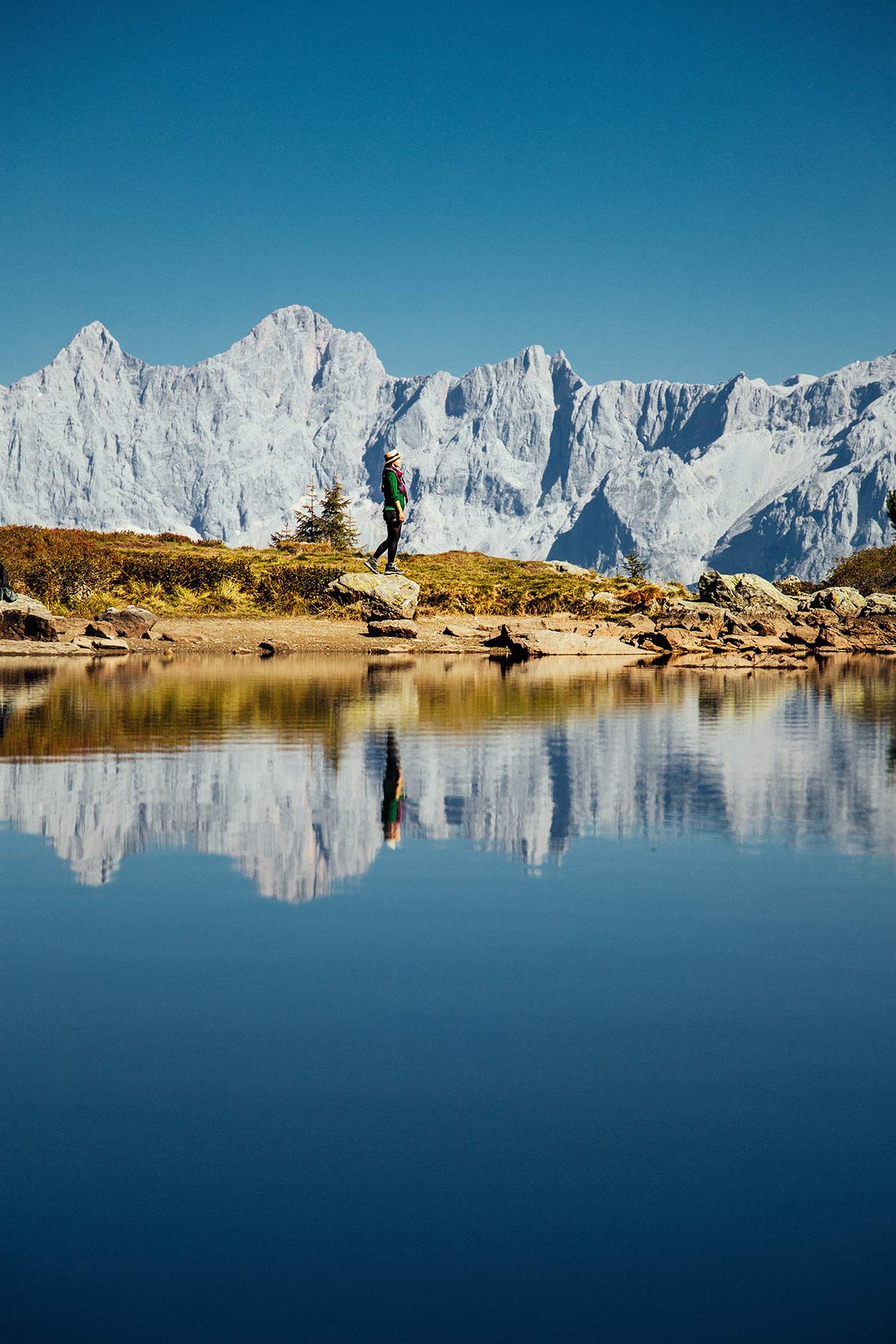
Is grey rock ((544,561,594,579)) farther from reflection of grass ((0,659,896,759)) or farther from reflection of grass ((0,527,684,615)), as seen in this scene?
reflection of grass ((0,659,896,759))

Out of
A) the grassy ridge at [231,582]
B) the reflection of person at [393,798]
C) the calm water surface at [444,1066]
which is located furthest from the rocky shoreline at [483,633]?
A: the calm water surface at [444,1066]

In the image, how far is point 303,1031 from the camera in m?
6.46

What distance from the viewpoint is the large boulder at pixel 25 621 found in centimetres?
4266

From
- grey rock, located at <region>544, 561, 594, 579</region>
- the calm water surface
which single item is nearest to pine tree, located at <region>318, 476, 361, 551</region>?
grey rock, located at <region>544, 561, 594, 579</region>

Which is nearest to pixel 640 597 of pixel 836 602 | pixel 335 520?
pixel 836 602

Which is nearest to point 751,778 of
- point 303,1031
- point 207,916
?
point 207,916

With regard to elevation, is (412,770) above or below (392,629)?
below

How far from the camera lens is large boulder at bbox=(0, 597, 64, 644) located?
42.7m

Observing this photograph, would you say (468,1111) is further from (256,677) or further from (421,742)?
(256,677)

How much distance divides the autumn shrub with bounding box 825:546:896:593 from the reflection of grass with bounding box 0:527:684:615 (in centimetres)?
3450

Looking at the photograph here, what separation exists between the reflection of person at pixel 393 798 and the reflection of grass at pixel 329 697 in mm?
1317

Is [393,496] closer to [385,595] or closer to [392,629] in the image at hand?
[385,595]

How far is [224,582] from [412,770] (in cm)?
4211

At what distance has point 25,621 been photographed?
141 feet
